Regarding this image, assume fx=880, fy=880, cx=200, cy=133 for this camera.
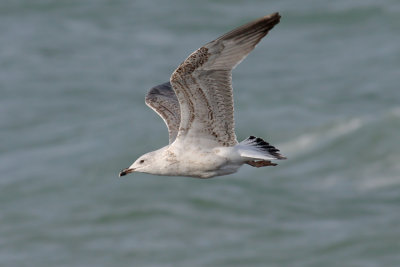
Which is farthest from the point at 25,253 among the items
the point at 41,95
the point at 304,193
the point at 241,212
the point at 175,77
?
the point at 175,77

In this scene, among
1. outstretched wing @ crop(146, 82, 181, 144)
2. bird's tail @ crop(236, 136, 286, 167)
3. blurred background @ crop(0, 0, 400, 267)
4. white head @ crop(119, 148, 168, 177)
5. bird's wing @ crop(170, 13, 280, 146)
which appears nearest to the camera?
bird's wing @ crop(170, 13, 280, 146)

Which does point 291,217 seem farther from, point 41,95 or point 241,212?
point 41,95

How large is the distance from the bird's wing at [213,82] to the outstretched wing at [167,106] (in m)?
1.04

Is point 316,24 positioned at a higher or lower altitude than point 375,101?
higher

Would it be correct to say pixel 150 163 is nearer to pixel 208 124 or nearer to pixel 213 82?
pixel 208 124

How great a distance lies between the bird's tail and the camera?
380 inches

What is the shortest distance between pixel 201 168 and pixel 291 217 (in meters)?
14.1

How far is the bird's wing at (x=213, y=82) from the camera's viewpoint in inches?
348

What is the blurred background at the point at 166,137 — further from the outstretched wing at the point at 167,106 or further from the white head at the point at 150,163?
the white head at the point at 150,163

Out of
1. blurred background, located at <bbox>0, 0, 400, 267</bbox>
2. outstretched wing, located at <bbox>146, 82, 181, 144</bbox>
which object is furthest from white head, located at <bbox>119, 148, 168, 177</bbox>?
blurred background, located at <bbox>0, 0, 400, 267</bbox>

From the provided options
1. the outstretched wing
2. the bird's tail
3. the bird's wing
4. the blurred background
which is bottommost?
the bird's tail

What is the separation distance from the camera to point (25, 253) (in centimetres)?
2256

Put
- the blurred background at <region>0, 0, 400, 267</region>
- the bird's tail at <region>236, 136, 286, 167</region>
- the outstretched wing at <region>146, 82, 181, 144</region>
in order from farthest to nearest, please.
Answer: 1. the blurred background at <region>0, 0, 400, 267</region>
2. the outstretched wing at <region>146, 82, 181, 144</region>
3. the bird's tail at <region>236, 136, 286, 167</region>

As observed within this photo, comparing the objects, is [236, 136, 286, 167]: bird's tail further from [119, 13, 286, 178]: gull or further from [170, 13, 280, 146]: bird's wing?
[170, 13, 280, 146]: bird's wing
